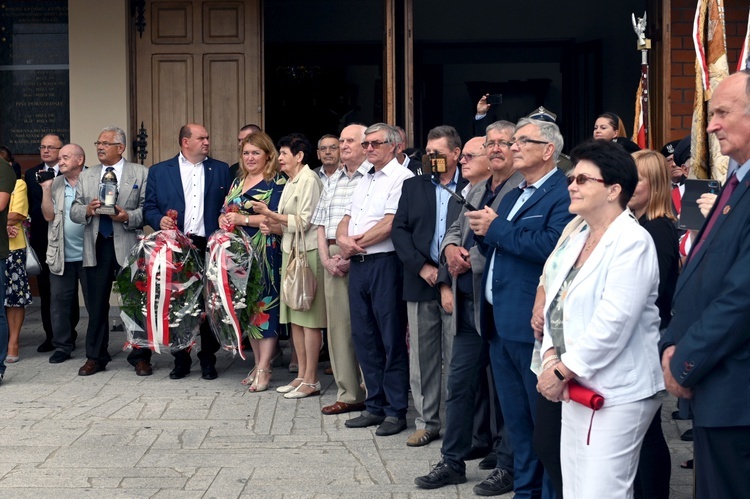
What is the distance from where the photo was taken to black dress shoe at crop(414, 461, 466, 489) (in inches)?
227

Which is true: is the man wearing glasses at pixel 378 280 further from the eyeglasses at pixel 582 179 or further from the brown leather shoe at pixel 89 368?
the eyeglasses at pixel 582 179

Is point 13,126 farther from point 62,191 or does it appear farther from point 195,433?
point 195,433

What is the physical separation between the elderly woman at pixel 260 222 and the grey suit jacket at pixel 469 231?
231 cm

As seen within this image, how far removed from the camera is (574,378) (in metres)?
4.12

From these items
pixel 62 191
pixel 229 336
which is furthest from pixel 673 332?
pixel 62 191

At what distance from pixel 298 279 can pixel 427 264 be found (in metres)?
1.51

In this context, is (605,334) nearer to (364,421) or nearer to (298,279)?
(364,421)

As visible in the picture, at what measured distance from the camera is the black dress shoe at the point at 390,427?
699 centimetres

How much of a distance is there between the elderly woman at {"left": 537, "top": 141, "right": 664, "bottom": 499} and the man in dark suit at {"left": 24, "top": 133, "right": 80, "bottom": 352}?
6580 millimetres

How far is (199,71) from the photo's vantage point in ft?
37.1

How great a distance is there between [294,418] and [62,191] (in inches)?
127

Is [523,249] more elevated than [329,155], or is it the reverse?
[329,155]

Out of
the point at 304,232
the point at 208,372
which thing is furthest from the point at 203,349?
the point at 304,232

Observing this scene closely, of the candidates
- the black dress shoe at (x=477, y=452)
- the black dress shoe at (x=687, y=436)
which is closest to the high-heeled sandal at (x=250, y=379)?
the black dress shoe at (x=477, y=452)
